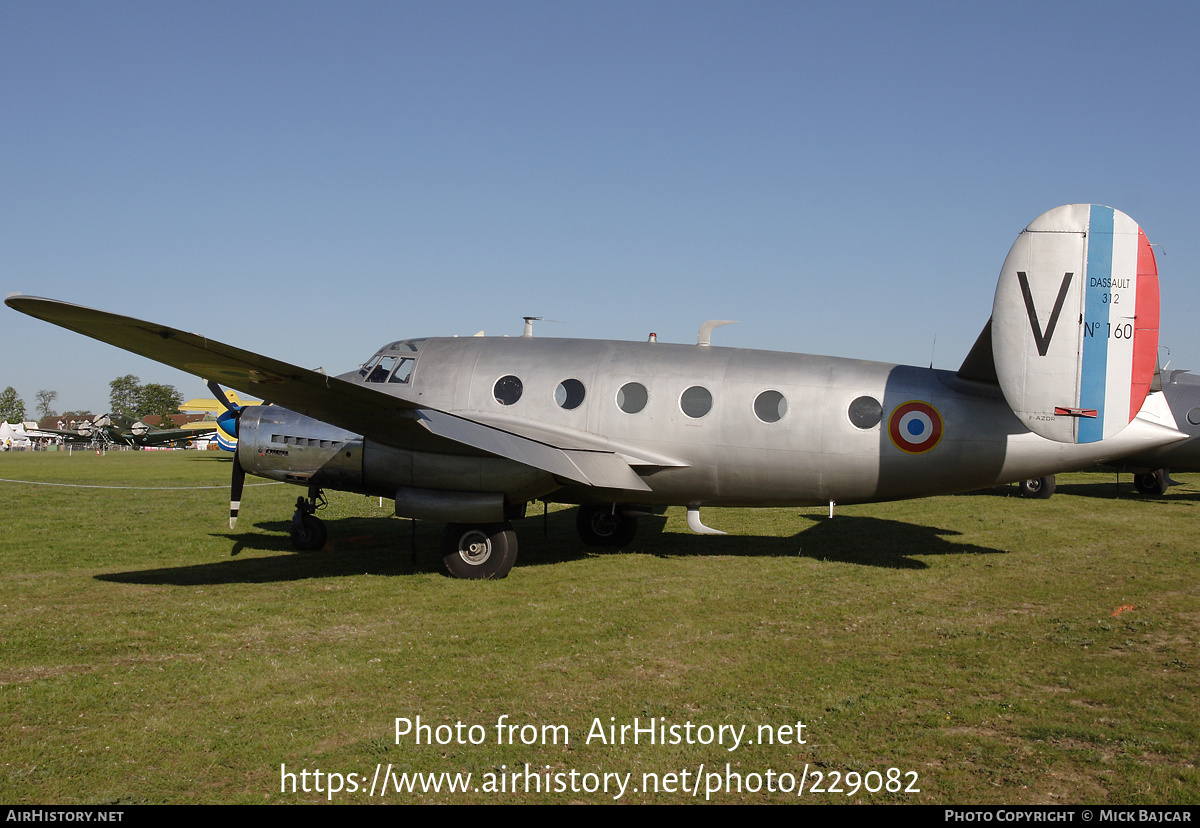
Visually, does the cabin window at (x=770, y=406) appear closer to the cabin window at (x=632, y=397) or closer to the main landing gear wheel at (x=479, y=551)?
the cabin window at (x=632, y=397)

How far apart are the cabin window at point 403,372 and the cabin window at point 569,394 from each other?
2.73m

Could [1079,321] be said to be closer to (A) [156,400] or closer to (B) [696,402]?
(B) [696,402]

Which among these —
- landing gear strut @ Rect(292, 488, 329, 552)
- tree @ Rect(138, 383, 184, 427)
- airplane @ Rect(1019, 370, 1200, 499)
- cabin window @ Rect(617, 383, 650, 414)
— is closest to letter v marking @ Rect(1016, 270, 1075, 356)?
cabin window @ Rect(617, 383, 650, 414)

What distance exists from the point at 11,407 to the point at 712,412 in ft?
633

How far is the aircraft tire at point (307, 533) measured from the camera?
14.9 metres

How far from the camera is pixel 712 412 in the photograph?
12.3 metres

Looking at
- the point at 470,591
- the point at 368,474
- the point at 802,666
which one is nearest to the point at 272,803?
the point at 802,666

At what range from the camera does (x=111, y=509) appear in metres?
21.1

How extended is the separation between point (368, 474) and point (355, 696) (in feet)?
18.9

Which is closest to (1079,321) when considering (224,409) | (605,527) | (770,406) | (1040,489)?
(770,406)

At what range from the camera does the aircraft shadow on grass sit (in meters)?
12.6

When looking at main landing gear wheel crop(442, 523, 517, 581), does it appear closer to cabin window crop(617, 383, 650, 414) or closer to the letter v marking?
cabin window crop(617, 383, 650, 414)

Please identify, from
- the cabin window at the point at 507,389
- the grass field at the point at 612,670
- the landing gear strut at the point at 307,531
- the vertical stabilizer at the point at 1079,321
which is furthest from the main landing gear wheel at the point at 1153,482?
the landing gear strut at the point at 307,531
